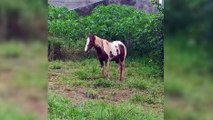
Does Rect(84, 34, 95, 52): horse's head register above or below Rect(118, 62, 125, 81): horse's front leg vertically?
above

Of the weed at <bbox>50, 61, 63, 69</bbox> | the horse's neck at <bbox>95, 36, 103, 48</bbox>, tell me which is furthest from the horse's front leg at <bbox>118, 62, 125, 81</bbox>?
the weed at <bbox>50, 61, 63, 69</bbox>

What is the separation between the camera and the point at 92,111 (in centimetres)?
186

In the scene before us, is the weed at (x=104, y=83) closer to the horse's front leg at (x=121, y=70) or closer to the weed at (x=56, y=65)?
the horse's front leg at (x=121, y=70)

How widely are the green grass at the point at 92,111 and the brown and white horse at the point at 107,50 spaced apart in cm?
13

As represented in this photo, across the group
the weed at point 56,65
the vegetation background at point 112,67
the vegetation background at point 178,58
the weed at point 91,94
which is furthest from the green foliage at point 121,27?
the vegetation background at point 178,58

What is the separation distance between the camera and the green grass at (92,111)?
1.82 meters

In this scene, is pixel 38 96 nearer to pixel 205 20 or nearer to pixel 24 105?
pixel 24 105

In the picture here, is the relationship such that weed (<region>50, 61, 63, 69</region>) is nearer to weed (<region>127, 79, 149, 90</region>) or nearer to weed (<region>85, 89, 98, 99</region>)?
weed (<region>85, 89, 98, 99</region>)

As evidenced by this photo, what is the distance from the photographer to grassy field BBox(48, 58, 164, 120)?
5.78ft

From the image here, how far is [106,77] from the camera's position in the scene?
1780mm

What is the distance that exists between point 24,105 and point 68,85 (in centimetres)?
49

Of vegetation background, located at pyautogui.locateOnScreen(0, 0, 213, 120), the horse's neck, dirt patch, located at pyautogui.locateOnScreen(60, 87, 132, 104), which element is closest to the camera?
vegetation background, located at pyautogui.locateOnScreen(0, 0, 213, 120)

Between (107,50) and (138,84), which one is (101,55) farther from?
(138,84)

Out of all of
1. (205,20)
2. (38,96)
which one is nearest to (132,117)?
(38,96)
